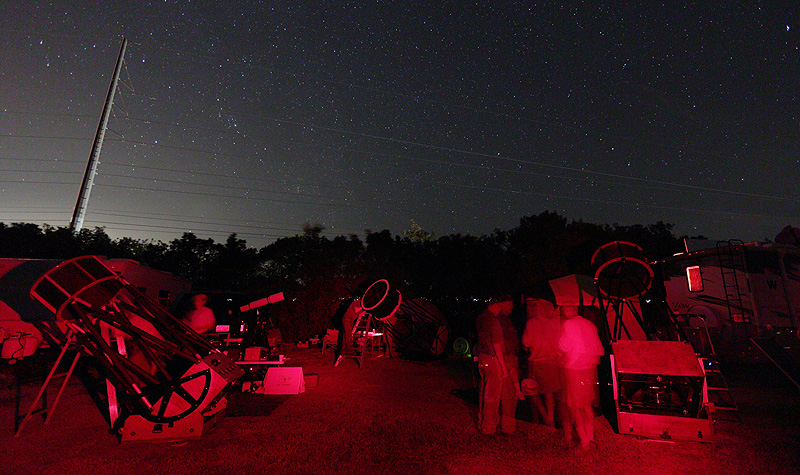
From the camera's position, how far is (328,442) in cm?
536

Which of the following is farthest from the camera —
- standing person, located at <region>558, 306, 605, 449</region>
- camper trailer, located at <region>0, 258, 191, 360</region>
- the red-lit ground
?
camper trailer, located at <region>0, 258, 191, 360</region>

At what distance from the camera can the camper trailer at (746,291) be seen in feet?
→ 35.5

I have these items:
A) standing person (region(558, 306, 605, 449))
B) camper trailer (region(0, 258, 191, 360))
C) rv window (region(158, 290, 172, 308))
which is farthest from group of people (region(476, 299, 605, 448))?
rv window (region(158, 290, 172, 308))

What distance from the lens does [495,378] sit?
5.78m

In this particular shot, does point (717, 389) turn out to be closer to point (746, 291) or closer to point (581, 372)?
point (581, 372)

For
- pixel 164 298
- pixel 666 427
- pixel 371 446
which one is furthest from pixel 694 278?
pixel 164 298

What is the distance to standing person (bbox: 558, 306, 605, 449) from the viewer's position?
5.23 metres

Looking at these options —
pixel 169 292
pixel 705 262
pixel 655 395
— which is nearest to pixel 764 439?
pixel 655 395

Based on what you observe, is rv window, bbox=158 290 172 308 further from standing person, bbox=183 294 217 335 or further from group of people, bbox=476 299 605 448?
group of people, bbox=476 299 605 448

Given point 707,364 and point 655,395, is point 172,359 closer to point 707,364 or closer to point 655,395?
point 655,395

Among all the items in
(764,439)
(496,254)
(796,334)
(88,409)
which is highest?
(496,254)

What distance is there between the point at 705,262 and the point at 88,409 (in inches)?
615

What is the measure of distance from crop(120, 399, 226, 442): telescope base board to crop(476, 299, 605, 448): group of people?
387 centimetres

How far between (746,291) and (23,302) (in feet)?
65.1
